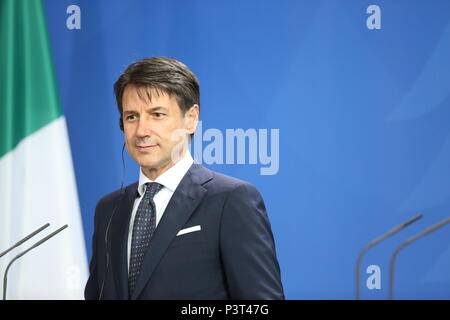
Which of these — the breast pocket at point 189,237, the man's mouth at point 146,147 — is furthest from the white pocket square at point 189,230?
the man's mouth at point 146,147

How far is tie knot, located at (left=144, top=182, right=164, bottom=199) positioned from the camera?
178 centimetres

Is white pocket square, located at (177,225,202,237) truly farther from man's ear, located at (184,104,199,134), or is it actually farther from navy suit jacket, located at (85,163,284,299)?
man's ear, located at (184,104,199,134)

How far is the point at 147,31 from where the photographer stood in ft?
12.4

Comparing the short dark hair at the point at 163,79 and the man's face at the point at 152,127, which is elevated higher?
the short dark hair at the point at 163,79

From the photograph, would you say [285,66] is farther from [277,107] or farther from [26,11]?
[26,11]

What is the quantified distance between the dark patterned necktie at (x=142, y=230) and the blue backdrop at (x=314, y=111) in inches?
74.9

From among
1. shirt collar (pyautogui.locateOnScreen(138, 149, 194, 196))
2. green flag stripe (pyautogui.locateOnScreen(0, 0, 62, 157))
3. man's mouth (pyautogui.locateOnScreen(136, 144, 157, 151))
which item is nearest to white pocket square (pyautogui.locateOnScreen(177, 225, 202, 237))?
shirt collar (pyautogui.locateOnScreen(138, 149, 194, 196))

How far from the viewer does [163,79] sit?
1762mm

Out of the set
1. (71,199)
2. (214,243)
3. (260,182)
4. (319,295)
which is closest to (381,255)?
(319,295)

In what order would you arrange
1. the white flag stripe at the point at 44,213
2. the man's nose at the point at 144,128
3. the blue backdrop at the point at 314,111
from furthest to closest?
the blue backdrop at the point at 314,111
the white flag stripe at the point at 44,213
the man's nose at the point at 144,128

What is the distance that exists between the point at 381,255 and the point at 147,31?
1.82 metres

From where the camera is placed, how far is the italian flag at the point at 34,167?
140 inches

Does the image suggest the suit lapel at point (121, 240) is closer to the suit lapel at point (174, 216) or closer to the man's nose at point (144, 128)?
the suit lapel at point (174, 216)

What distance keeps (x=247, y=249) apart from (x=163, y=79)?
1.66 ft
